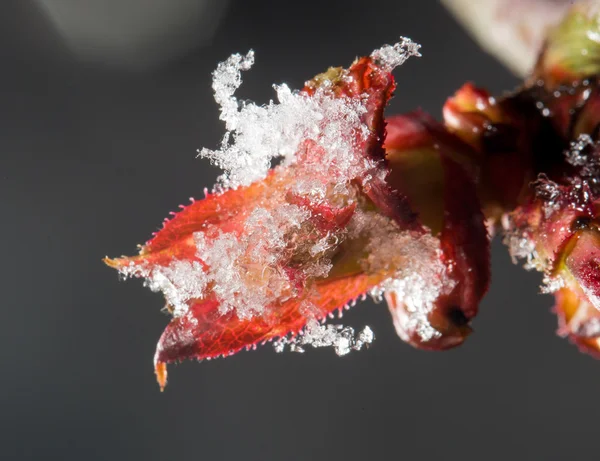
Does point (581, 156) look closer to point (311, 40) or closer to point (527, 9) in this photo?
point (527, 9)

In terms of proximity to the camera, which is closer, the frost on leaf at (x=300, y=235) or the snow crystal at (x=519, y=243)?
the frost on leaf at (x=300, y=235)

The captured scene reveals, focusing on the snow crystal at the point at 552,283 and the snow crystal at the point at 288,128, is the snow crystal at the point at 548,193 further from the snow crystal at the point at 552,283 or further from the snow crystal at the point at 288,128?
the snow crystal at the point at 288,128

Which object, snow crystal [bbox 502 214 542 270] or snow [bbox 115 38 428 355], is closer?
snow [bbox 115 38 428 355]

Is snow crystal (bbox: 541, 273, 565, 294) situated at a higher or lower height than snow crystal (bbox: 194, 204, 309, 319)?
lower

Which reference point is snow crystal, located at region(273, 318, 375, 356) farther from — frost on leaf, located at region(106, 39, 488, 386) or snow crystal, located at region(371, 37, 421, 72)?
snow crystal, located at region(371, 37, 421, 72)

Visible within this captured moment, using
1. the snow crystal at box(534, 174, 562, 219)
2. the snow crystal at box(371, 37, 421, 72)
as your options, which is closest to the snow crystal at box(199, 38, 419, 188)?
the snow crystal at box(371, 37, 421, 72)

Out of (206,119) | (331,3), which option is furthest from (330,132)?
(331,3)

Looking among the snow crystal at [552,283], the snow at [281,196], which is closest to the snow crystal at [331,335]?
the snow at [281,196]

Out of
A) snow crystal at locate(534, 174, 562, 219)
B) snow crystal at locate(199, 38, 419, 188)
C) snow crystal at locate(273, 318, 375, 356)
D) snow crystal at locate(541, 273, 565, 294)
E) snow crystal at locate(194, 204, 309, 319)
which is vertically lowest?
snow crystal at locate(541, 273, 565, 294)

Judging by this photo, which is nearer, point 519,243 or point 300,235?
point 300,235

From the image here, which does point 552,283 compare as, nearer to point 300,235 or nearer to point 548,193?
point 548,193

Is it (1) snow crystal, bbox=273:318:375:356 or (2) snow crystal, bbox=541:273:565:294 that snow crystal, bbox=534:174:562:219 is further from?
(1) snow crystal, bbox=273:318:375:356

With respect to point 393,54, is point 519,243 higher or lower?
lower

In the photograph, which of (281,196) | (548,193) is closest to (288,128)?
(281,196)
